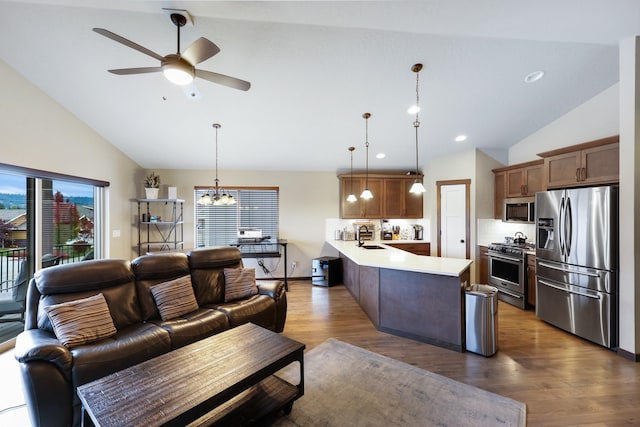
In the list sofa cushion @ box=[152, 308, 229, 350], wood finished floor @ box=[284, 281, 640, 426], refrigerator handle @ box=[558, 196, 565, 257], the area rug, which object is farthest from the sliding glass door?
refrigerator handle @ box=[558, 196, 565, 257]

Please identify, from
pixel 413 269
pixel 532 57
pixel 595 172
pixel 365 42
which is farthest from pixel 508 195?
pixel 365 42

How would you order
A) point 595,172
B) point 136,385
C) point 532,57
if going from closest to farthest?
point 136,385 < point 532,57 < point 595,172

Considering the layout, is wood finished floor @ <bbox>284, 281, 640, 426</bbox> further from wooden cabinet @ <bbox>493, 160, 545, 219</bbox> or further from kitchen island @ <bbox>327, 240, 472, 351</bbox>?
wooden cabinet @ <bbox>493, 160, 545, 219</bbox>

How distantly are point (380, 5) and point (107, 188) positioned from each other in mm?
4784

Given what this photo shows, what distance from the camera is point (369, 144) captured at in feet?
15.3

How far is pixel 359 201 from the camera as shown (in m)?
5.67

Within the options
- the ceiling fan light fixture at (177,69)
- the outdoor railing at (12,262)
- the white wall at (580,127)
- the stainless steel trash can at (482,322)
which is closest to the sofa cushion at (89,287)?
the outdoor railing at (12,262)

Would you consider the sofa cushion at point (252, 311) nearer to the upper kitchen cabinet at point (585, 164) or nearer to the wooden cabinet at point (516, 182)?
the upper kitchen cabinet at point (585, 164)

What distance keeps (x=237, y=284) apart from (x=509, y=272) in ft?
13.1

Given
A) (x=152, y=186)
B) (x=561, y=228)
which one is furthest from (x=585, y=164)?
(x=152, y=186)

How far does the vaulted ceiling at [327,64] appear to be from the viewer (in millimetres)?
2188

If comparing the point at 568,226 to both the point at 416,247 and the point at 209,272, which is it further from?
the point at 209,272

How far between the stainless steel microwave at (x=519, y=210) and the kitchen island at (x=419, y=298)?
1732mm

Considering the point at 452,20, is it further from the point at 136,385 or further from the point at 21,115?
the point at 21,115
